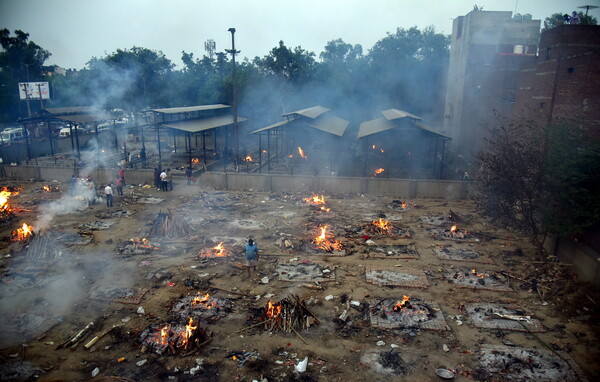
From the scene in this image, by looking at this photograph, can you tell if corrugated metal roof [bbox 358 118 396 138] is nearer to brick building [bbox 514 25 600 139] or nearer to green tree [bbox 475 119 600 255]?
brick building [bbox 514 25 600 139]

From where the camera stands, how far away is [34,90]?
40.8 meters

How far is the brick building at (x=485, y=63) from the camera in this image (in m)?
27.5

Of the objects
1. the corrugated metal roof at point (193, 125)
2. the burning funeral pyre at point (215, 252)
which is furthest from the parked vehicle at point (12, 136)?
the burning funeral pyre at point (215, 252)

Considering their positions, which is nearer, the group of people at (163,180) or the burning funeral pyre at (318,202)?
the burning funeral pyre at (318,202)

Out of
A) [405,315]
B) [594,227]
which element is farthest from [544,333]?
[594,227]

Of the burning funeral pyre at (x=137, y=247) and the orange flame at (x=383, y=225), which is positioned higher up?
the orange flame at (x=383, y=225)

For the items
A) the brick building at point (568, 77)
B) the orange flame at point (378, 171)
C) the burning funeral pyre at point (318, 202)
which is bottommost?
the burning funeral pyre at point (318, 202)

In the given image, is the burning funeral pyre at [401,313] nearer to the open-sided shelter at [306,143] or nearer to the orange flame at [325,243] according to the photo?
the orange flame at [325,243]

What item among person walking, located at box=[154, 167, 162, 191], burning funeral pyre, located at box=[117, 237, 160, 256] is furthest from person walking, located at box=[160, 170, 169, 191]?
burning funeral pyre, located at box=[117, 237, 160, 256]

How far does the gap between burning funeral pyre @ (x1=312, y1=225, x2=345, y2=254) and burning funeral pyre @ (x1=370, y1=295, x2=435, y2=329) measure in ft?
12.2

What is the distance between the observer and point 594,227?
11242 millimetres

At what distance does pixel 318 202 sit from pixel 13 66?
156 feet

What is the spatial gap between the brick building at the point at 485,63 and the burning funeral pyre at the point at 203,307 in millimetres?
24800

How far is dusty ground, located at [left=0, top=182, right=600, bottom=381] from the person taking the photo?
7691mm
